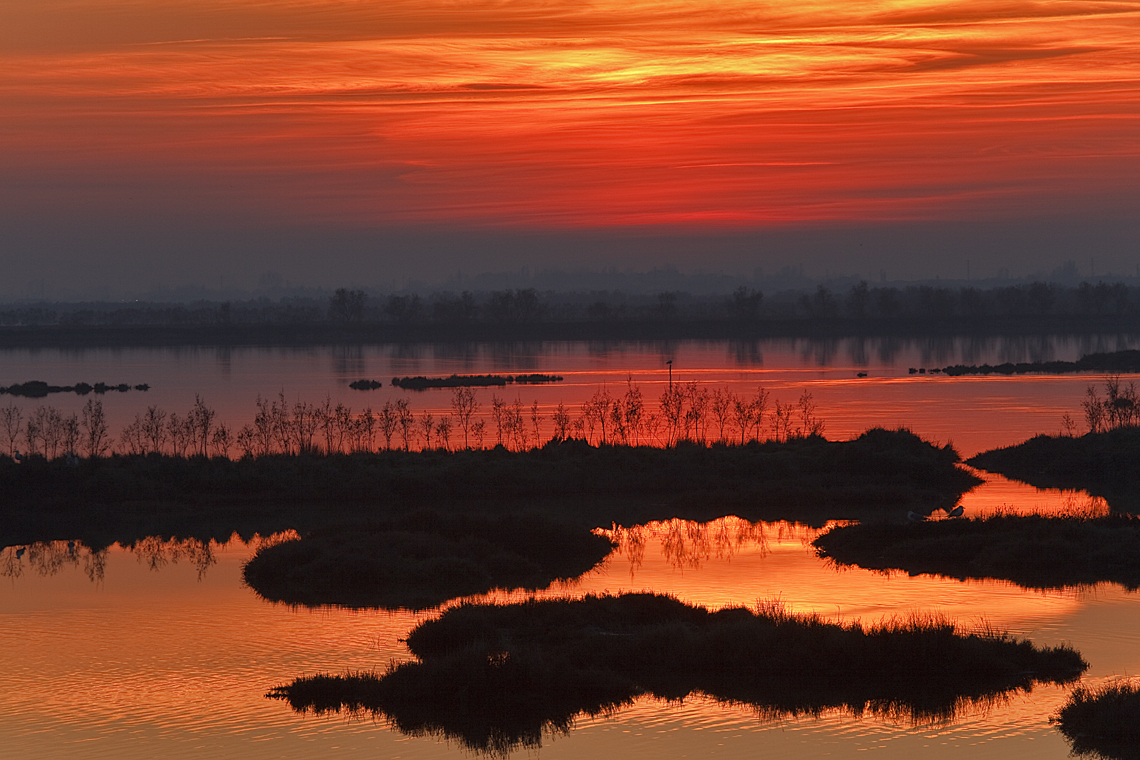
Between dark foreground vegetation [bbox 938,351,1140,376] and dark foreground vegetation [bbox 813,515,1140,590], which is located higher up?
dark foreground vegetation [bbox 938,351,1140,376]

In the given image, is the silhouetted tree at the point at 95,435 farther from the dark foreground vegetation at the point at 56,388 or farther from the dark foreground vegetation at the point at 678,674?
the dark foreground vegetation at the point at 678,674

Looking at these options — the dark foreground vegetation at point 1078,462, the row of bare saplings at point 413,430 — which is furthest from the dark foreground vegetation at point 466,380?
the dark foreground vegetation at point 1078,462

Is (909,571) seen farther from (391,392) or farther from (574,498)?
(391,392)

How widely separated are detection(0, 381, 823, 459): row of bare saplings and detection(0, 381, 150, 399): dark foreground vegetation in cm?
2654

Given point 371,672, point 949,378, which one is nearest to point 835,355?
point 949,378

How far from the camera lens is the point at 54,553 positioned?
3903 cm

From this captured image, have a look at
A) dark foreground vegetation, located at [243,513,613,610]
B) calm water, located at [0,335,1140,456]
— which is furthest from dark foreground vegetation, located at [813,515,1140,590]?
calm water, located at [0,335,1140,456]

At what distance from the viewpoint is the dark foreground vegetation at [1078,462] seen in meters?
51.4

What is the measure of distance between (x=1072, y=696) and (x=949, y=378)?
320 ft

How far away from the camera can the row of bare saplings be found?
60.9 m

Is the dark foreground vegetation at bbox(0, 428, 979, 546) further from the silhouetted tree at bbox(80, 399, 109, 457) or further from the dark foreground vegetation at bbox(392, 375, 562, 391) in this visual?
the dark foreground vegetation at bbox(392, 375, 562, 391)

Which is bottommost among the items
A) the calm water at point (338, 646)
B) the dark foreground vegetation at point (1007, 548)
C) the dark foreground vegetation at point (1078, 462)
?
the calm water at point (338, 646)

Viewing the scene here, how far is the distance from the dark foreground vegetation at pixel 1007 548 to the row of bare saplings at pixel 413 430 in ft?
68.3

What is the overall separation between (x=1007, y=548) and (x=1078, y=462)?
22.4 meters
